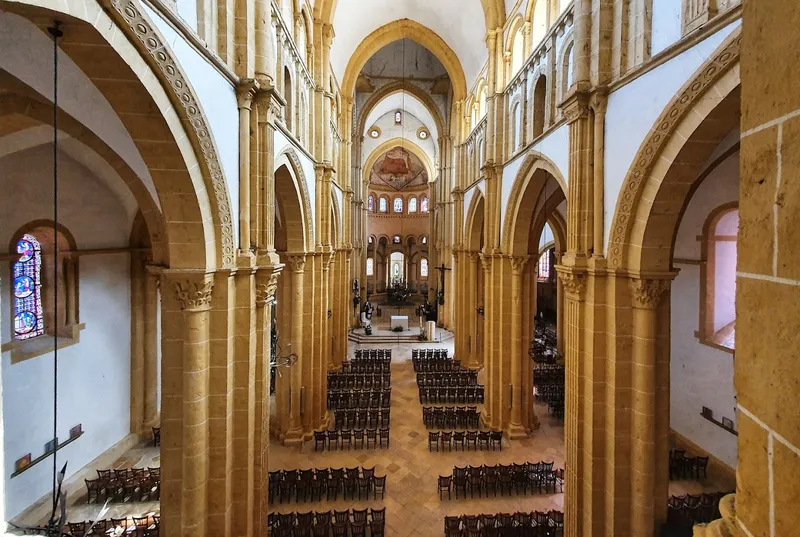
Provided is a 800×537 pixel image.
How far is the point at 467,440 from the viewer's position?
11750 mm

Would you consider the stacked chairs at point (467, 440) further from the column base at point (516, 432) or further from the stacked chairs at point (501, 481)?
the stacked chairs at point (501, 481)

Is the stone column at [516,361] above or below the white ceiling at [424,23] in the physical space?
below

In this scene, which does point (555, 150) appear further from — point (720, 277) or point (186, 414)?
point (186, 414)

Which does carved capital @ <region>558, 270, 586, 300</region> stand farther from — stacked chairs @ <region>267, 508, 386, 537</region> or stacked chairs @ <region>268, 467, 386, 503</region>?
stacked chairs @ <region>268, 467, 386, 503</region>

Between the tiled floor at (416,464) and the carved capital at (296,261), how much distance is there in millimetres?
5491

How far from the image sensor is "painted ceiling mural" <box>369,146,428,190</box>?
40969 millimetres

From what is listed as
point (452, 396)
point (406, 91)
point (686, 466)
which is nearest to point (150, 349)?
point (452, 396)

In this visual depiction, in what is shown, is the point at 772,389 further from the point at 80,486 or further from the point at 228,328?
the point at 80,486

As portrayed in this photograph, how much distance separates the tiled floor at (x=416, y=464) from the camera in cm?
900

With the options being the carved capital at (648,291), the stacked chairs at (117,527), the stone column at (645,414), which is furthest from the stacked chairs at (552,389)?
the stacked chairs at (117,527)

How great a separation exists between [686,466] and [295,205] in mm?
12462

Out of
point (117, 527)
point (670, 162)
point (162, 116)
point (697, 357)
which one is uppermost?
point (162, 116)

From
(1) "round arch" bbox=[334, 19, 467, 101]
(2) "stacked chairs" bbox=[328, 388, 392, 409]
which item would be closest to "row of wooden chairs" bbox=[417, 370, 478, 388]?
(2) "stacked chairs" bbox=[328, 388, 392, 409]

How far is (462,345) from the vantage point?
19719mm
